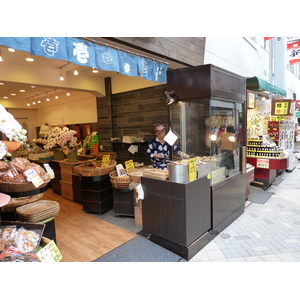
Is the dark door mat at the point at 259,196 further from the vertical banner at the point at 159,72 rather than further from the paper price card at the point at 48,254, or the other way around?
A: the paper price card at the point at 48,254

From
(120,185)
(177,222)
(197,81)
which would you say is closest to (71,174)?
(120,185)

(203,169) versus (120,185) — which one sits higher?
(203,169)

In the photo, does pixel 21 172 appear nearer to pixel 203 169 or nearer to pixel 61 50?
pixel 61 50

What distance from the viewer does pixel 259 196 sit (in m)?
5.11

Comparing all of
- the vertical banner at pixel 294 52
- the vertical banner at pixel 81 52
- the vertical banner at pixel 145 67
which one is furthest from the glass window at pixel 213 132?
the vertical banner at pixel 294 52

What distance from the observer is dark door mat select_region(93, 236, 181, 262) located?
8.66ft

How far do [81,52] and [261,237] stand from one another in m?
3.52

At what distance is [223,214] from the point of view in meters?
3.41

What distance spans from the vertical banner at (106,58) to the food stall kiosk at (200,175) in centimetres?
93

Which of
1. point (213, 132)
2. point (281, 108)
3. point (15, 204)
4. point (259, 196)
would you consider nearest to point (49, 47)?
point (15, 204)

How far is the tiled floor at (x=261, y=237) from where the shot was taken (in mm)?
2721

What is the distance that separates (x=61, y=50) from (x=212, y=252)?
3.04 meters

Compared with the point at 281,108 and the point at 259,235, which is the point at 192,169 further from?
the point at 281,108

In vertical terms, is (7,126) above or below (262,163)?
above
